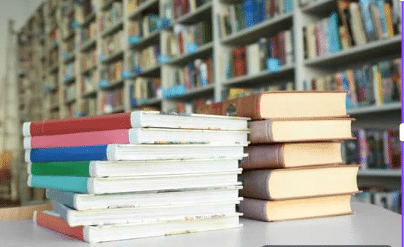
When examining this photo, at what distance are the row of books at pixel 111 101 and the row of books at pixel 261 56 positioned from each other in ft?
6.09

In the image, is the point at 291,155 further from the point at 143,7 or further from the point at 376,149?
the point at 143,7

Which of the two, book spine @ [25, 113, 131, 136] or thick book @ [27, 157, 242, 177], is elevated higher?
book spine @ [25, 113, 131, 136]

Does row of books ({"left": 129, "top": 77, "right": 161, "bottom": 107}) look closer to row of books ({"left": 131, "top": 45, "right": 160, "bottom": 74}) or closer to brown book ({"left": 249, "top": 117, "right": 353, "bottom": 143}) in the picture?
row of books ({"left": 131, "top": 45, "right": 160, "bottom": 74})

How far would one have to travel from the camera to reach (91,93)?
5.84 meters

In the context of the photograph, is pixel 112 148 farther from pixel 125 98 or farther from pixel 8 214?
pixel 125 98

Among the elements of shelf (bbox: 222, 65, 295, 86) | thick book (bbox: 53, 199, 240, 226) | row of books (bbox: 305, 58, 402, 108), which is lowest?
thick book (bbox: 53, 199, 240, 226)

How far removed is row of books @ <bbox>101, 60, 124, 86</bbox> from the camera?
16.3ft

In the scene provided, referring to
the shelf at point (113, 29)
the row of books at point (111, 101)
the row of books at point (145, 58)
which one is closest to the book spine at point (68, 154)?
the row of books at point (145, 58)

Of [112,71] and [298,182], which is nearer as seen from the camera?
[298,182]

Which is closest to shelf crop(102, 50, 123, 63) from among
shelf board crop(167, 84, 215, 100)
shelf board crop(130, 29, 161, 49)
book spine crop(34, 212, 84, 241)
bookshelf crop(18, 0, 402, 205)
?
bookshelf crop(18, 0, 402, 205)

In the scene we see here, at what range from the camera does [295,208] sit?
31.1 inches

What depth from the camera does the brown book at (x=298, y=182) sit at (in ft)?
2.49

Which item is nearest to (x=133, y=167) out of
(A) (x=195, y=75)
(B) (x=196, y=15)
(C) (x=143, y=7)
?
(A) (x=195, y=75)

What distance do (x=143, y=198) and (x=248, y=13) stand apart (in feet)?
8.52
